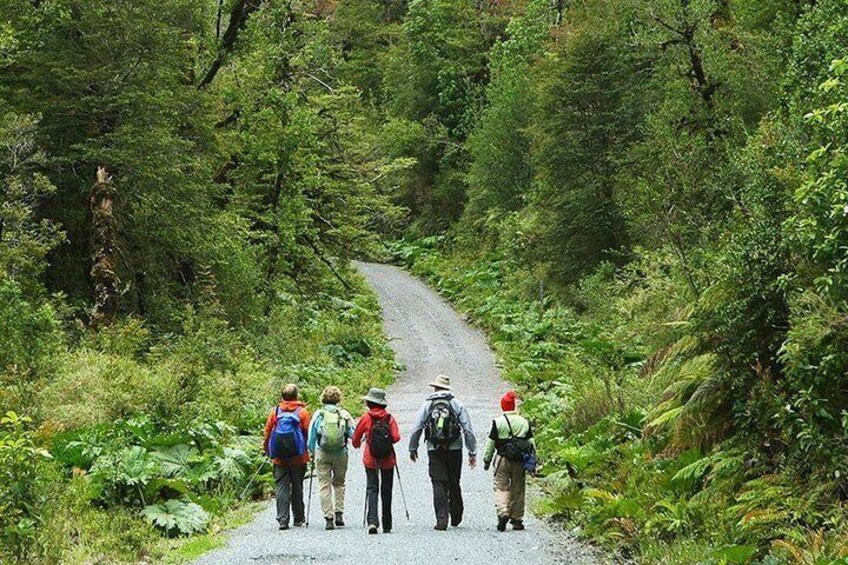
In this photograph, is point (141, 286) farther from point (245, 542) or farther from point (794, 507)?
point (794, 507)

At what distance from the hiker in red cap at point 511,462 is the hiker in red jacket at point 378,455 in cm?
116

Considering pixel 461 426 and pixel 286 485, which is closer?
pixel 286 485

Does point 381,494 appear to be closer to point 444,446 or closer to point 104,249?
point 444,446

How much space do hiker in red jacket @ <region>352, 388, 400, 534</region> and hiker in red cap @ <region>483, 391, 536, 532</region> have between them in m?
1.16

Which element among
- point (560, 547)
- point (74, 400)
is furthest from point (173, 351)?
point (560, 547)

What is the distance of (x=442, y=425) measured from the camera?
33.7 ft

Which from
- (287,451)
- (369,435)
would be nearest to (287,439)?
(287,451)

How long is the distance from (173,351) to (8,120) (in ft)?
18.2

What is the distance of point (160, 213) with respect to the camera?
20.1 meters

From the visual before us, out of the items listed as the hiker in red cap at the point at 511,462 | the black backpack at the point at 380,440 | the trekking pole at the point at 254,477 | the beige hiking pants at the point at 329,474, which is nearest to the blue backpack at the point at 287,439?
the beige hiking pants at the point at 329,474

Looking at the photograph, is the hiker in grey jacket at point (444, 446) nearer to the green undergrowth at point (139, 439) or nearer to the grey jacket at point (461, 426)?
the grey jacket at point (461, 426)

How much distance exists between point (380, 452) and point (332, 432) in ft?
2.10

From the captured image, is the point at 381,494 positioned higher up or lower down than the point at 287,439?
A: lower down

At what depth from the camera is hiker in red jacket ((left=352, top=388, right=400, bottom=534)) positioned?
1007 centimetres
